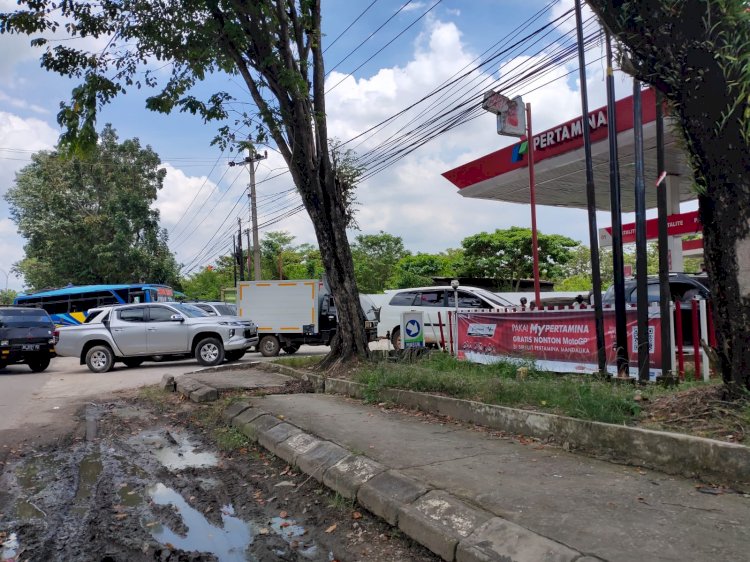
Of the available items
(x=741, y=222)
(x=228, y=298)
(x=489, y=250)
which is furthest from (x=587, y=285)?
(x=741, y=222)

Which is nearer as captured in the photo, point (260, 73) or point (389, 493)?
point (389, 493)

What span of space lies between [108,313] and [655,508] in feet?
49.0

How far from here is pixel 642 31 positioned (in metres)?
4.73

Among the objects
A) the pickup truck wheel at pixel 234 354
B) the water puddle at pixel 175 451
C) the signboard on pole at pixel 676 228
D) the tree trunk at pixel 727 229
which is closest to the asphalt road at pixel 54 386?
the pickup truck wheel at pixel 234 354

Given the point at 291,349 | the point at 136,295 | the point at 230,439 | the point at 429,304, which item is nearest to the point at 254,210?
the point at 136,295

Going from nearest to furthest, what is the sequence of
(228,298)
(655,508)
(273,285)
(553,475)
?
(655,508), (553,475), (273,285), (228,298)

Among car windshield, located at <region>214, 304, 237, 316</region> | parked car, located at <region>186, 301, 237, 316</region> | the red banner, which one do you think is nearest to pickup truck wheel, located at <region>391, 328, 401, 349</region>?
the red banner

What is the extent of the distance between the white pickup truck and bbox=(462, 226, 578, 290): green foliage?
969 inches

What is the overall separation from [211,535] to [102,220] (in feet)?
112

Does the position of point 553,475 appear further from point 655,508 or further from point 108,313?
point 108,313

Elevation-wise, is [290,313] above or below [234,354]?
above

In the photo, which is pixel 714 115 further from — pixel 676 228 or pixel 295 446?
pixel 676 228

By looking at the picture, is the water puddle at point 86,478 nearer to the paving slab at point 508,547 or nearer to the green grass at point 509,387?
the paving slab at point 508,547

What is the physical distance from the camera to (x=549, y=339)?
9250 mm
